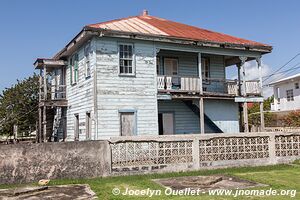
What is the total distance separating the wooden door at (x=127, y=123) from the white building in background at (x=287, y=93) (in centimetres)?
2462

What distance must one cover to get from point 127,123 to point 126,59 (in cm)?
306

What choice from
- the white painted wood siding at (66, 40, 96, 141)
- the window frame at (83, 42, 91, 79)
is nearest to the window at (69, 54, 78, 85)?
the white painted wood siding at (66, 40, 96, 141)

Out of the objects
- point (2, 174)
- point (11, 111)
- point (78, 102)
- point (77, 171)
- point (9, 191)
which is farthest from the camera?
point (11, 111)

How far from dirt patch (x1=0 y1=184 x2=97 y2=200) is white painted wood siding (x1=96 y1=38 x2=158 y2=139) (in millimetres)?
6419

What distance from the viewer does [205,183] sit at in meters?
8.54

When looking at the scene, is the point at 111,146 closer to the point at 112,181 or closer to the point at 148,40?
the point at 112,181

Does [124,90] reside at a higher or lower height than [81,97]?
higher

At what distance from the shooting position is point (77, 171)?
975cm

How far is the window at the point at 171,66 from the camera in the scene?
18.5 m

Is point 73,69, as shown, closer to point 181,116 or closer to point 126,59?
point 126,59

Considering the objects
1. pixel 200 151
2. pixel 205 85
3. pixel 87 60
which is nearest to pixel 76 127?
pixel 87 60

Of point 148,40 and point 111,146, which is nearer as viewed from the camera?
point 111,146

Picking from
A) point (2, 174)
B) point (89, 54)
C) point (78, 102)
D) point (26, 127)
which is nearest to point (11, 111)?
point (26, 127)

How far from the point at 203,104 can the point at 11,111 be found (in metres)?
19.0
